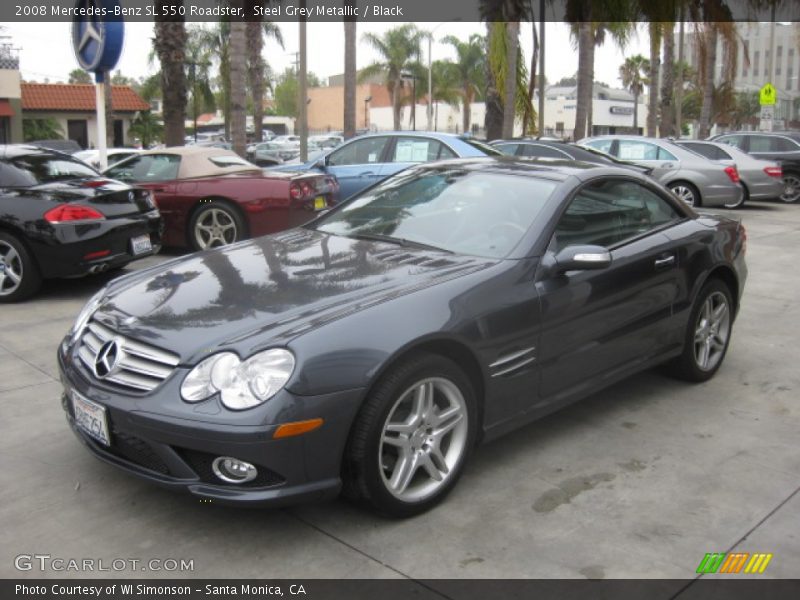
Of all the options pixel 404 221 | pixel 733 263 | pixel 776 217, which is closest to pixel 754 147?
pixel 776 217

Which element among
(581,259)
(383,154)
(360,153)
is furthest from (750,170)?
(581,259)

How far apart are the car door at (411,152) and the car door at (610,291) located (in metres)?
6.19

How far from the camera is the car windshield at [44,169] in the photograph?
7230 mm

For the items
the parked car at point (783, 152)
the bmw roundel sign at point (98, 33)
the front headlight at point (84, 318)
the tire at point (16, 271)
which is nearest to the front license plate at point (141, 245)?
the tire at point (16, 271)

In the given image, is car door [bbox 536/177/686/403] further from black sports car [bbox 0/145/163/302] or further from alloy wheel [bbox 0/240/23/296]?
alloy wheel [bbox 0/240/23/296]

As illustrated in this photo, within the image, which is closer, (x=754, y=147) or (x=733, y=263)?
(x=733, y=263)

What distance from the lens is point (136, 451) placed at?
123 inches

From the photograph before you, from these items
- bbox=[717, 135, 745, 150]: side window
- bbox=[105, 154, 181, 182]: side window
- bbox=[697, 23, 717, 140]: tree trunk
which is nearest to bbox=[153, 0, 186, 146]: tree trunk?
bbox=[105, 154, 181, 182]: side window

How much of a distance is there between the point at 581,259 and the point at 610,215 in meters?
0.82

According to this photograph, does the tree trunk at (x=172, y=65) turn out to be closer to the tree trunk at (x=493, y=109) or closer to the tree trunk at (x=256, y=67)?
the tree trunk at (x=493, y=109)

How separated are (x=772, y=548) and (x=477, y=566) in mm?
1201
